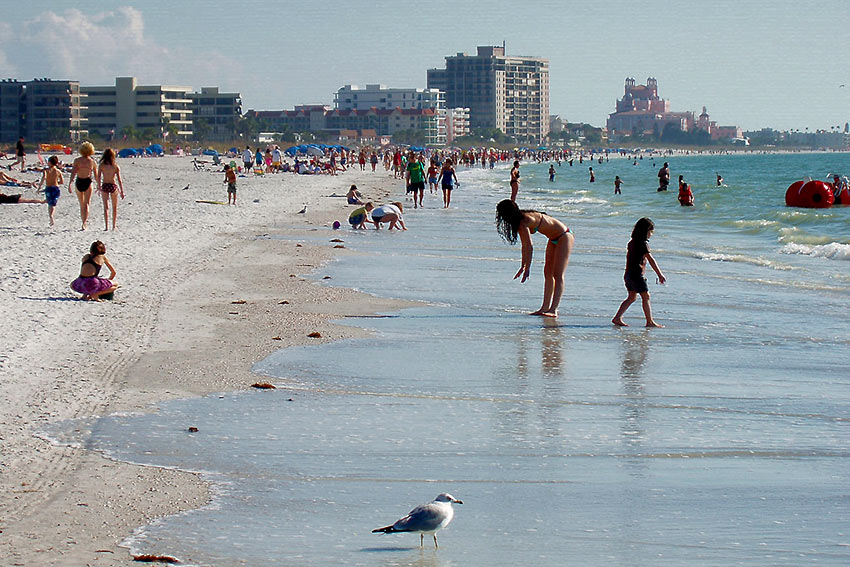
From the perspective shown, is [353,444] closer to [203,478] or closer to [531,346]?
[203,478]

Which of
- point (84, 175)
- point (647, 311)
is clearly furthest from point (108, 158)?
point (647, 311)

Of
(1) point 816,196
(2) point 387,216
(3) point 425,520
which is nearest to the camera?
(3) point 425,520

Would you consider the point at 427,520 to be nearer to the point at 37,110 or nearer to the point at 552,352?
the point at 552,352

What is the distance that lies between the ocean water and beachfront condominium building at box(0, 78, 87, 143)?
145 metres

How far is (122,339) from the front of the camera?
852cm

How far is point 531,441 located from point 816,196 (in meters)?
32.6

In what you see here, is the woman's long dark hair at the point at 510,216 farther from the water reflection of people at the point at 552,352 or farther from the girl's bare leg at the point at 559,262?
the water reflection of people at the point at 552,352

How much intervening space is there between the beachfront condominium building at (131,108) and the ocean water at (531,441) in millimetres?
150443

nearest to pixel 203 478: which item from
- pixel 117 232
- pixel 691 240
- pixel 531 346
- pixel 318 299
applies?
pixel 531 346

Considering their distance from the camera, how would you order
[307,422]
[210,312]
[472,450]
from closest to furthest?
[472,450], [307,422], [210,312]

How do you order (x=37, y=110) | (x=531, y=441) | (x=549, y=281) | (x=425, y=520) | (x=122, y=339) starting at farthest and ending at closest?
(x=37, y=110) → (x=549, y=281) → (x=122, y=339) → (x=531, y=441) → (x=425, y=520)

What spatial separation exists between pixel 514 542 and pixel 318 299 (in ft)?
23.5

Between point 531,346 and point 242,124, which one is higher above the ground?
point 242,124

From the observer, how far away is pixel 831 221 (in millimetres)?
28938
